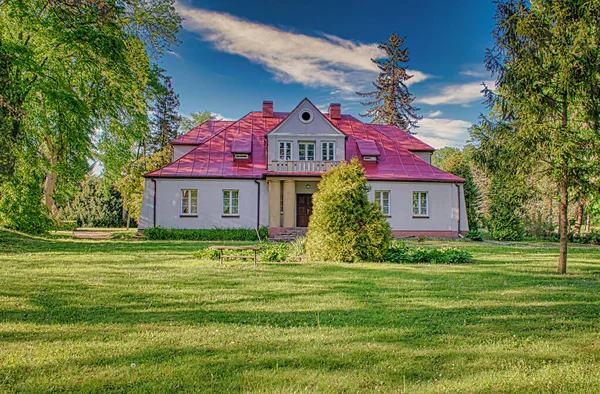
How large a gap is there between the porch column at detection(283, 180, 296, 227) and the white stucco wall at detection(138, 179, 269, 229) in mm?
Result: 1200

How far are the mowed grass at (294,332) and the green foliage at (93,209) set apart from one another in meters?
29.5

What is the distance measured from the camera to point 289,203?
2408cm

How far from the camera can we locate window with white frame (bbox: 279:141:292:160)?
2520 centimetres

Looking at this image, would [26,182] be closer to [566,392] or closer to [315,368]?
[315,368]

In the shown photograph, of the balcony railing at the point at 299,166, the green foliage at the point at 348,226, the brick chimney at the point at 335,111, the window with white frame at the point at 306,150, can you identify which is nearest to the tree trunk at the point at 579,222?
the balcony railing at the point at 299,166

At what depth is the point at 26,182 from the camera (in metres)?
16.5

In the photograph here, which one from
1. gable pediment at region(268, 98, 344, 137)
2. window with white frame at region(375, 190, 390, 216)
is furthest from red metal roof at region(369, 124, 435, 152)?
gable pediment at region(268, 98, 344, 137)

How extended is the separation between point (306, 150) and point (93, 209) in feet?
73.8

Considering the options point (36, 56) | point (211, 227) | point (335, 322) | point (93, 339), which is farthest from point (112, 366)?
point (211, 227)

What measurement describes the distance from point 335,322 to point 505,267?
25.3 ft

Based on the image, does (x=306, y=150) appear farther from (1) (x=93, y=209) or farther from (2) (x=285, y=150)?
(1) (x=93, y=209)

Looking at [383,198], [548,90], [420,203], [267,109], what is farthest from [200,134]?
[548,90]

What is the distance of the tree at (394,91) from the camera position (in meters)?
43.1

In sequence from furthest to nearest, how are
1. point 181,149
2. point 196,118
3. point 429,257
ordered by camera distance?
point 196,118 < point 181,149 < point 429,257
